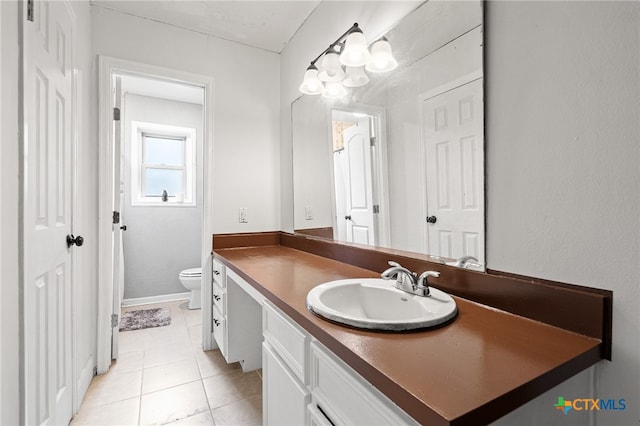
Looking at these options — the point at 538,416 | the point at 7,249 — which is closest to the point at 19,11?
the point at 7,249

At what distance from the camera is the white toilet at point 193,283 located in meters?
Answer: 3.16

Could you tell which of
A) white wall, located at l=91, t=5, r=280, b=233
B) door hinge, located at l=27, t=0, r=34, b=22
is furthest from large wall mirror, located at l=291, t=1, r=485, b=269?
door hinge, located at l=27, t=0, r=34, b=22

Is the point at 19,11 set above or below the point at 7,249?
above

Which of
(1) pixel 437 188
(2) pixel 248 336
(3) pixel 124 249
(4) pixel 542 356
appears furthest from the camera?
(3) pixel 124 249

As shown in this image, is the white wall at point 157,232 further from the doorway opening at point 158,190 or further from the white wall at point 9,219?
the white wall at point 9,219

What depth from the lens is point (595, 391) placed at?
0.70 m

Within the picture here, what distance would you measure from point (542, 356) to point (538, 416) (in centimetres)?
16

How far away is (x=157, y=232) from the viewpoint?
3.48 m

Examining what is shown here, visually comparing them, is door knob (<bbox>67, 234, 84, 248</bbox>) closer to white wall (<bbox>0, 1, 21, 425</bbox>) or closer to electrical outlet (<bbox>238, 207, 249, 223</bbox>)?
white wall (<bbox>0, 1, 21, 425</bbox>)

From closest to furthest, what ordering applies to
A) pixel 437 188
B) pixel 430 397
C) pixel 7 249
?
pixel 430 397
pixel 7 249
pixel 437 188

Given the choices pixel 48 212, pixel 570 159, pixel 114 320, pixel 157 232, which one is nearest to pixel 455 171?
pixel 570 159

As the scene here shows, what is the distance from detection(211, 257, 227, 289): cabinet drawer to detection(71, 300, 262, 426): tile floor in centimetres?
57

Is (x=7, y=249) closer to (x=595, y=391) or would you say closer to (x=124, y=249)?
(x=595, y=391)

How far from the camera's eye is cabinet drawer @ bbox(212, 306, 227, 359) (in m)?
1.93
